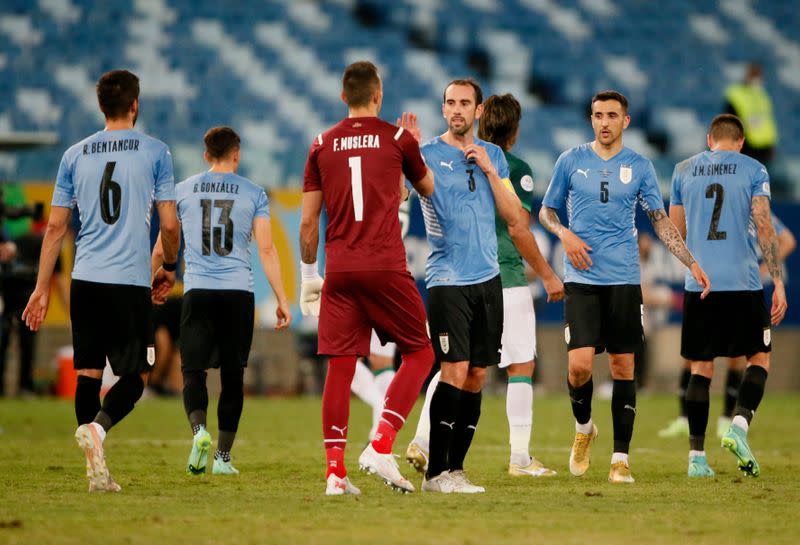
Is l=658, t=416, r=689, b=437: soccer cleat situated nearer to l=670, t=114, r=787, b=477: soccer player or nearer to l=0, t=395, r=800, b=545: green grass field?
l=0, t=395, r=800, b=545: green grass field

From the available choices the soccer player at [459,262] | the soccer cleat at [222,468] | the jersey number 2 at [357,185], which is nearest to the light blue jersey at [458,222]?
the soccer player at [459,262]

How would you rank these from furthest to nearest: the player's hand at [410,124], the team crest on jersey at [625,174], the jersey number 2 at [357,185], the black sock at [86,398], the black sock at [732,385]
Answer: the black sock at [732,385]
the team crest on jersey at [625,174]
the black sock at [86,398]
the player's hand at [410,124]
the jersey number 2 at [357,185]

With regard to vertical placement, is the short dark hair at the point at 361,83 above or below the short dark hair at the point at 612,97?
below

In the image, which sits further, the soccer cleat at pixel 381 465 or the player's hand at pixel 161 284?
the player's hand at pixel 161 284

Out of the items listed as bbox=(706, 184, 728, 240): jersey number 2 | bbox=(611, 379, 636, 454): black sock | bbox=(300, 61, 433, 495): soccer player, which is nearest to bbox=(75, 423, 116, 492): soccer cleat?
bbox=(300, 61, 433, 495): soccer player

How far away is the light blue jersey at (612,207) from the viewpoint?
888 cm

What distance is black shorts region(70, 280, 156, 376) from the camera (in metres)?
7.89

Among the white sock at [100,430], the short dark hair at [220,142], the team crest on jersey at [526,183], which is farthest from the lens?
the short dark hair at [220,142]

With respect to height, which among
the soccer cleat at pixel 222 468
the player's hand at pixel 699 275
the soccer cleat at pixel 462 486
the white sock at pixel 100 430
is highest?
the player's hand at pixel 699 275

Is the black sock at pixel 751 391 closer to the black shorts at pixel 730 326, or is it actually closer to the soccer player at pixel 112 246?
the black shorts at pixel 730 326

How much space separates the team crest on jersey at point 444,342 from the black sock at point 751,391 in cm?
253

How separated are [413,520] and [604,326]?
2.91 meters

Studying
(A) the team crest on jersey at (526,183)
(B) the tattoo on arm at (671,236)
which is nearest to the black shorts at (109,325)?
(A) the team crest on jersey at (526,183)

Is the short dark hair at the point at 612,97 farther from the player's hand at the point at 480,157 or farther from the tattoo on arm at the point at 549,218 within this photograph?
the player's hand at the point at 480,157
